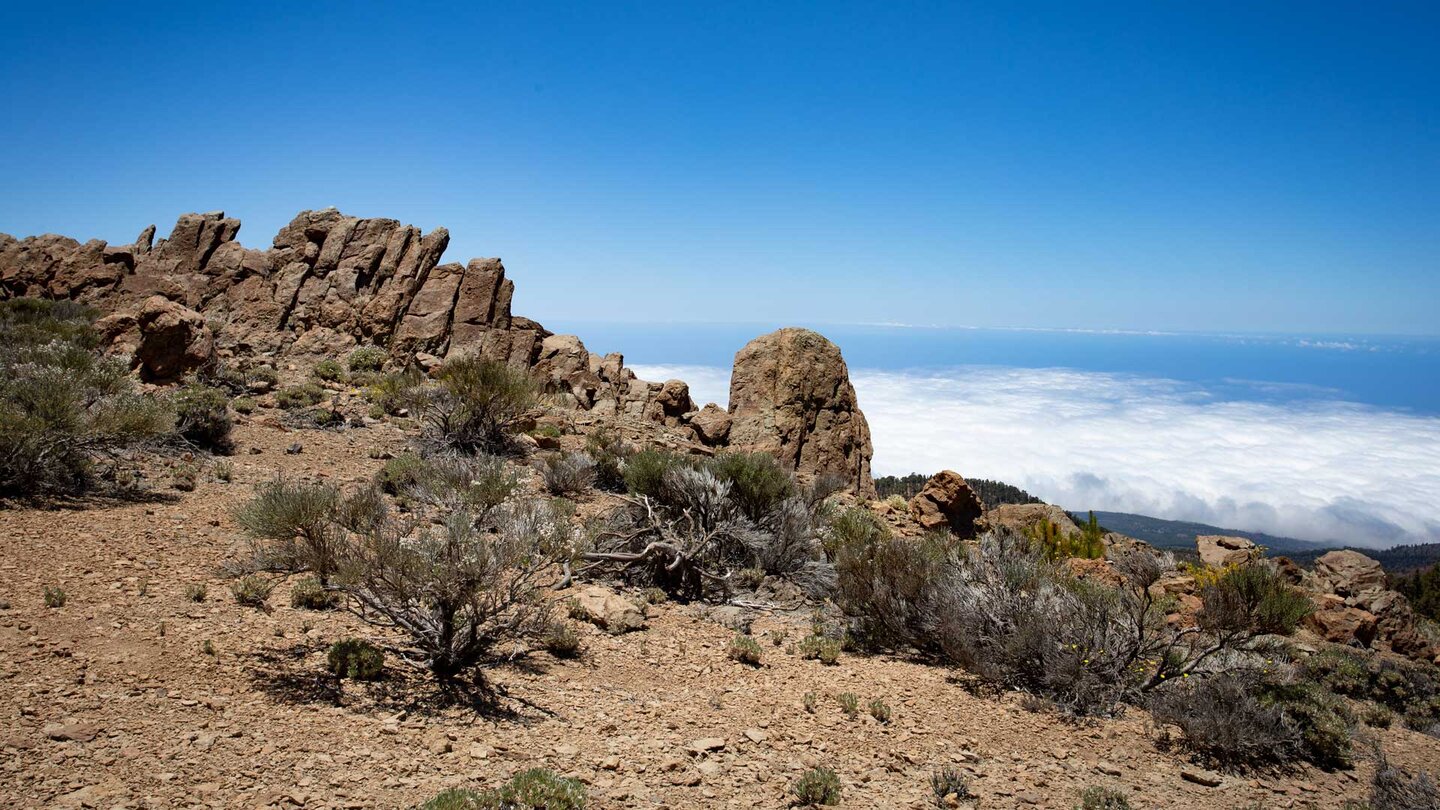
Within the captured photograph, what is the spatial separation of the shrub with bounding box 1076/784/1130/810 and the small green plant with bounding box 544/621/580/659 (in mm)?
4134

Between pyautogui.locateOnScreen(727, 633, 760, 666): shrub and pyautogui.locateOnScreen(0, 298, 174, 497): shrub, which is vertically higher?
pyautogui.locateOnScreen(0, 298, 174, 497): shrub

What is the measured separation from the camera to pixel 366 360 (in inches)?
800

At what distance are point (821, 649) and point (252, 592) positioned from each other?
5308 mm

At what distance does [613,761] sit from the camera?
4555 millimetres

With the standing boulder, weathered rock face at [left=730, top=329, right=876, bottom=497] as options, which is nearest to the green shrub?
weathered rock face at [left=730, top=329, right=876, bottom=497]

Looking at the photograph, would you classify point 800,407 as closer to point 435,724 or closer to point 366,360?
point 366,360

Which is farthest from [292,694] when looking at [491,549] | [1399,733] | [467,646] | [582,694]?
[1399,733]

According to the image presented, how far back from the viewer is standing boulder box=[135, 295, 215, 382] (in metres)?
15.6

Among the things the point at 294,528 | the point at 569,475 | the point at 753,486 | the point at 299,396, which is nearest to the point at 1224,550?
the point at 753,486

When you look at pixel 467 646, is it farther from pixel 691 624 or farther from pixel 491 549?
pixel 691 624

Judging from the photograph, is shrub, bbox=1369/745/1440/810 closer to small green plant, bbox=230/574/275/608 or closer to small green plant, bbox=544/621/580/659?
small green plant, bbox=544/621/580/659

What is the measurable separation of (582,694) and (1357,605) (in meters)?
13.9

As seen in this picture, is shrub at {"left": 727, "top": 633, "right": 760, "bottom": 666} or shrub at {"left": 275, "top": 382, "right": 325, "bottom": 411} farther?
shrub at {"left": 275, "top": 382, "right": 325, "bottom": 411}

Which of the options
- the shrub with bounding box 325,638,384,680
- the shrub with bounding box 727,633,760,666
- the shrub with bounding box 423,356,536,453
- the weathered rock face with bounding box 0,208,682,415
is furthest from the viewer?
the weathered rock face with bounding box 0,208,682,415
